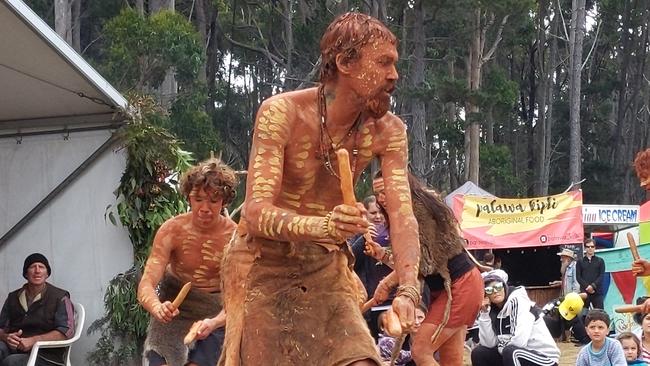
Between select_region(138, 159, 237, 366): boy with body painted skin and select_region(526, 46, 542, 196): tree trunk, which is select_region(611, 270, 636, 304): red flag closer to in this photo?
select_region(138, 159, 237, 366): boy with body painted skin

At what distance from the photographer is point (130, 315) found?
10.0 metres

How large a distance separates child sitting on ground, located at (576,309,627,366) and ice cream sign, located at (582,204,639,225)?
14669 millimetres

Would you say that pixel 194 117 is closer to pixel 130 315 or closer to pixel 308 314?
pixel 130 315

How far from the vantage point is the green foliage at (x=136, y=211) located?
9.95 m

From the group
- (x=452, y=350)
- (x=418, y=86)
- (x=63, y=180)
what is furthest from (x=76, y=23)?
(x=452, y=350)

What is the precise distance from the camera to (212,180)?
20.3 ft

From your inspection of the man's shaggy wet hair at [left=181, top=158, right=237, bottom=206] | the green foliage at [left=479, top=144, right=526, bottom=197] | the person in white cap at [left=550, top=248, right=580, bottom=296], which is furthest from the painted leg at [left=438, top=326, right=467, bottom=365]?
the green foliage at [left=479, top=144, right=526, bottom=197]

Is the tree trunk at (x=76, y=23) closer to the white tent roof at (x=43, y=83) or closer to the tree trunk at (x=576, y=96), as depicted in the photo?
the tree trunk at (x=576, y=96)

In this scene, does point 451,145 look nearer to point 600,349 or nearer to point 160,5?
point 160,5

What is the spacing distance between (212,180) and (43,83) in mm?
4057

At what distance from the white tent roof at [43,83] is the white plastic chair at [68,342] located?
67.4 inches

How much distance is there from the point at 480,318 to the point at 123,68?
60.3 feet

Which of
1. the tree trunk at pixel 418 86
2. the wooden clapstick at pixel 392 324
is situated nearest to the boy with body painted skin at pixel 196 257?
the wooden clapstick at pixel 392 324

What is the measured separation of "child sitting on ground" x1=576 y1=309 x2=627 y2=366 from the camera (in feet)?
28.3
